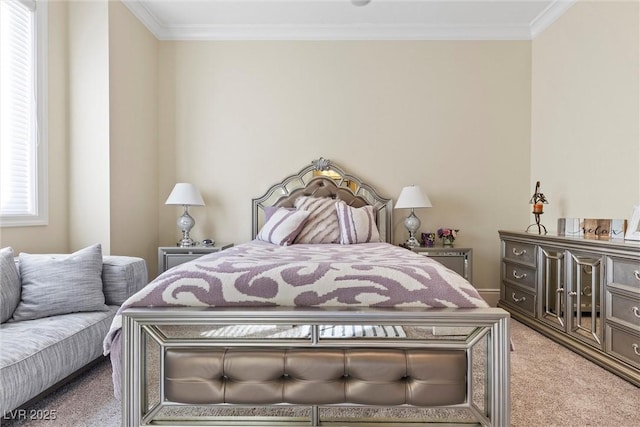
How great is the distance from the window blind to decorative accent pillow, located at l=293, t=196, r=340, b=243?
6.61ft

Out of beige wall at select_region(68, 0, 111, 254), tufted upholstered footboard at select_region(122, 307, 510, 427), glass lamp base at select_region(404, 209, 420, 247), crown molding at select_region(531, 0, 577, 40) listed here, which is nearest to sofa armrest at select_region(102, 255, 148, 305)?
beige wall at select_region(68, 0, 111, 254)

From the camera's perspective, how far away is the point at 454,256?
10.7 feet

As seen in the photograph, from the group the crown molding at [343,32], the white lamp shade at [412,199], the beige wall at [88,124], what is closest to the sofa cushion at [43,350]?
the beige wall at [88,124]

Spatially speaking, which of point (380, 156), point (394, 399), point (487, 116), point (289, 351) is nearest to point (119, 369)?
point (289, 351)

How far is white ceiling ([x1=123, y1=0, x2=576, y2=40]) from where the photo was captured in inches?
126

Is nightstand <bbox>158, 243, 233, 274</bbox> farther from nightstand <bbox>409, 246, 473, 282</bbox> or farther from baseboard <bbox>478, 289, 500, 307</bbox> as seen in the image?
baseboard <bbox>478, 289, 500, 307</bbox>

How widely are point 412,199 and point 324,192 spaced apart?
2.85ft

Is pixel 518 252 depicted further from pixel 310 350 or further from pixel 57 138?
pixel 57 138

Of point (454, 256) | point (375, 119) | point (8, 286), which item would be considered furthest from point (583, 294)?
point (8, 286)

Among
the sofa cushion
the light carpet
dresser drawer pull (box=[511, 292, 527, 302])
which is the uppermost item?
the sofa cushion

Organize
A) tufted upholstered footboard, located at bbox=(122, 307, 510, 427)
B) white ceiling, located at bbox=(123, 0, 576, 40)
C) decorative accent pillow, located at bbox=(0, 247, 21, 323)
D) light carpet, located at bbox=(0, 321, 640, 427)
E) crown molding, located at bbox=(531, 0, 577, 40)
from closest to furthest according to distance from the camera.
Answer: tufted upholstered footboard, located at bbox=(122, 307, 510, 427) → light carpet, located at bbox=(0, 321, 640, 427) → decorative accent pillow, located at bbox=(0, 247, 21, 323) → crown molding, located at bbox=(531, 0, 577, 40) → white ceiling, located at bbox=(123, 0, 576, 40)

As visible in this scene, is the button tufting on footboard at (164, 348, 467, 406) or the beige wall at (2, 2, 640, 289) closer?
the button tufting on footboard at (164, 348, 467, 406)

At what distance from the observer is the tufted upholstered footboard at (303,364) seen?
1334 millimetres

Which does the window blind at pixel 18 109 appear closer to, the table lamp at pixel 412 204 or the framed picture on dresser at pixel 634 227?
the table lamp at pixel 412 204
